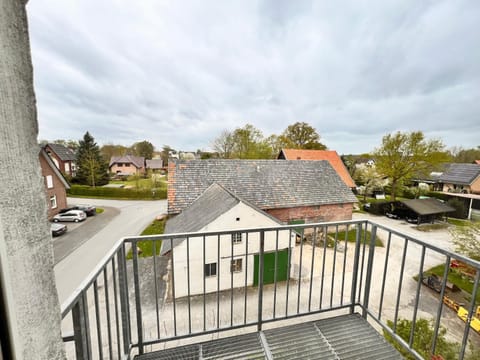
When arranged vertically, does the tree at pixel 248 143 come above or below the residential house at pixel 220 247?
above

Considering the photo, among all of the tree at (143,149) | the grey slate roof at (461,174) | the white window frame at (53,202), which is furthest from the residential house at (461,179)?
the tree at (143,149)

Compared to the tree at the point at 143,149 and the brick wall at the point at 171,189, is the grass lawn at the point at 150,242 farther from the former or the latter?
the tree at the point at 143,149

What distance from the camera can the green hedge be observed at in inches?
821

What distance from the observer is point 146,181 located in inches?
862

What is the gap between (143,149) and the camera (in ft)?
142

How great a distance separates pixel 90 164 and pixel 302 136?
24613mm

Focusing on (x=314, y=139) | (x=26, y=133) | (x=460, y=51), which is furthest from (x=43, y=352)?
(x=314, y=139)

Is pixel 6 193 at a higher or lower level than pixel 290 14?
lower

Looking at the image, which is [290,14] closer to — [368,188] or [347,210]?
[347,210]

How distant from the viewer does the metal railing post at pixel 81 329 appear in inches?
40.6

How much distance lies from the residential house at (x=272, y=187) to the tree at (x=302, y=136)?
565 inches

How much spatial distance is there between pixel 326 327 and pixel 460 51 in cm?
556

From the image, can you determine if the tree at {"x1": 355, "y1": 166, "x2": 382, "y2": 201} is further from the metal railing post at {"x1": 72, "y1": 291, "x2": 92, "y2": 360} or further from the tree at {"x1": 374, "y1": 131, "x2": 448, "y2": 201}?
the metal railing post at {"x1": 72, "y1": 291, "x2": 92, "y2": 360}

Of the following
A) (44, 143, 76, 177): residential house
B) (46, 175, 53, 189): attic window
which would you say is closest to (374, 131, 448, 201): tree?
(46, 175, 53, 189): attic window
